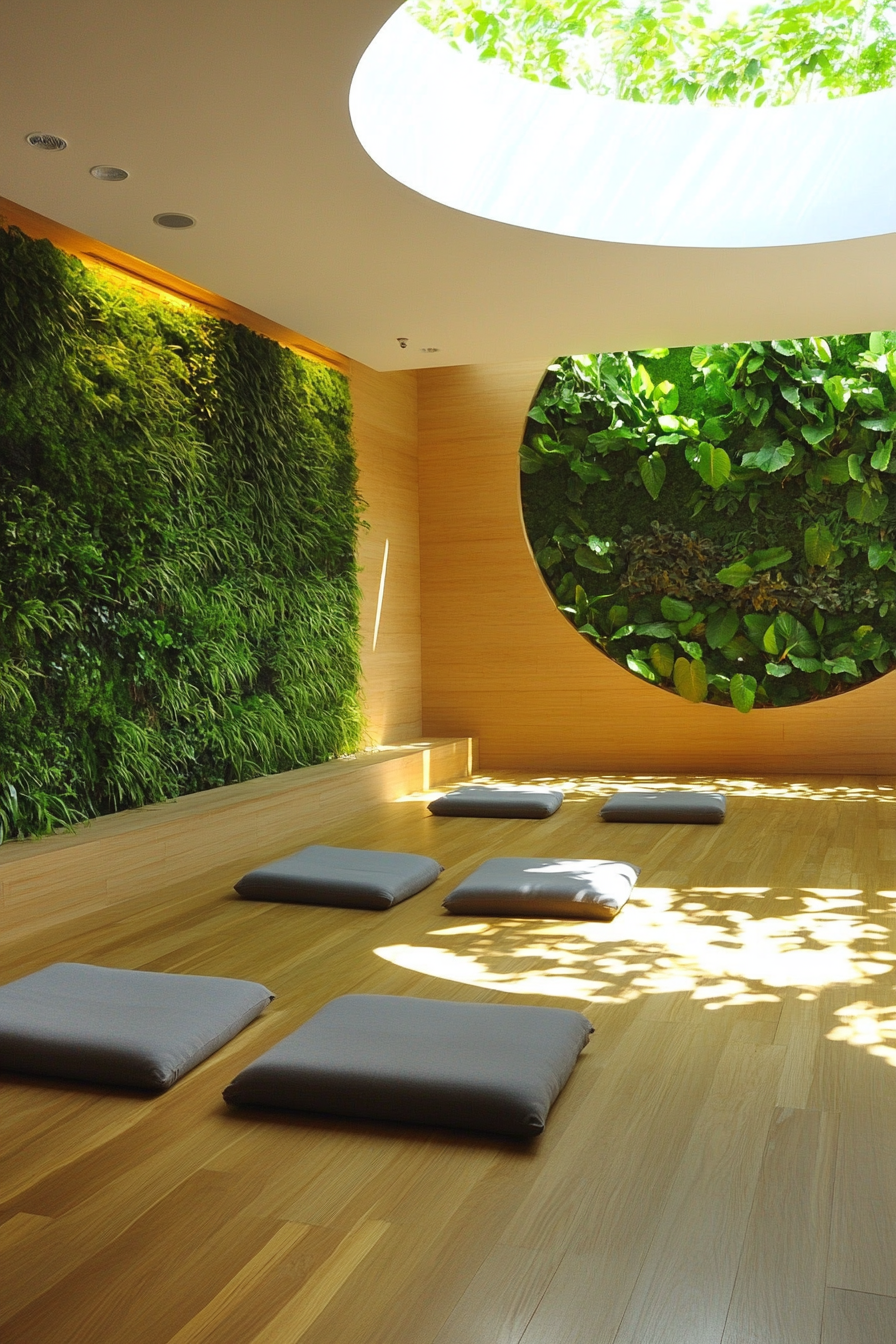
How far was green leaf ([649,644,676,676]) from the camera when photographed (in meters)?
7.51

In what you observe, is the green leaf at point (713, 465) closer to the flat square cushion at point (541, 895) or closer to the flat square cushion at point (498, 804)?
the flat square cushion at point (498, 804)

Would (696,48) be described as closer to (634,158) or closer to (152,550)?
(634,158)

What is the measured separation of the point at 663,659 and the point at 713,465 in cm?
130

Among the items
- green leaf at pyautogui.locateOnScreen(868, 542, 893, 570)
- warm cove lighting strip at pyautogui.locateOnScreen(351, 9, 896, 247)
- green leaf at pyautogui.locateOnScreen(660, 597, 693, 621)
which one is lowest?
green leaf at pyautogui.locateOnScreen(660, 597, 693, 621)

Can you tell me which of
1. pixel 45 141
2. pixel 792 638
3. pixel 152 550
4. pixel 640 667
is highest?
pixel 45 141

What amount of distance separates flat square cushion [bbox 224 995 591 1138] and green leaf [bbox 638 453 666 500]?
5.31 m

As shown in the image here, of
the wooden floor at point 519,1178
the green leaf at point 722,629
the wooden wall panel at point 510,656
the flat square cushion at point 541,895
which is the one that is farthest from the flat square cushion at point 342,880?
the green leaf at point 722,629

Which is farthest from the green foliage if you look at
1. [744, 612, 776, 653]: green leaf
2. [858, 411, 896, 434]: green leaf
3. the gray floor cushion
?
the gray floor cushion

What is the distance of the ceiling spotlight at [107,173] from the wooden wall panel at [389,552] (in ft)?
10.6

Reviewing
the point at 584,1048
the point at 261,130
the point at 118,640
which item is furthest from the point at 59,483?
the point at 584,1048

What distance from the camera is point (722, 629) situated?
741 centimetres

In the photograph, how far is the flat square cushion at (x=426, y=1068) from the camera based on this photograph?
7.39 feet

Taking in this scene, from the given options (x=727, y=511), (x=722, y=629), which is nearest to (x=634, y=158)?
(x=727, y=511)

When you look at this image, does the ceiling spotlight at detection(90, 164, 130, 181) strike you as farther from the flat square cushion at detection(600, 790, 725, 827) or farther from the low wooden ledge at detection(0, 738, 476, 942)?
the flat square cushion at detection(600, 790, 725, 827)
